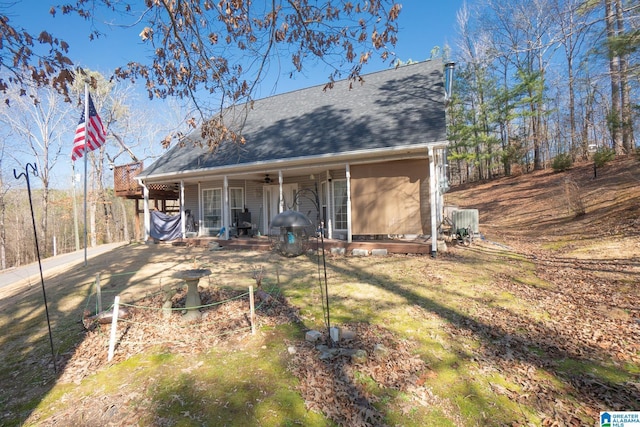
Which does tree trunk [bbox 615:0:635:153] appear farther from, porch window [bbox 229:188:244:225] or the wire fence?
porch window [bbox 229:188:244:225]

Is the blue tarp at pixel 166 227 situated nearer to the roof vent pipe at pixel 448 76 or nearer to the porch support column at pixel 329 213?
the porch support column at pixel 329 213

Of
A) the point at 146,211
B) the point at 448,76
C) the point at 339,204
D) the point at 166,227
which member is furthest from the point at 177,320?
the point at 146,211

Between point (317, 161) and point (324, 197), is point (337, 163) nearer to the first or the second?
point (317, 161)

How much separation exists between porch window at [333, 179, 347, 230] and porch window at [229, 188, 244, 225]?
4742mm

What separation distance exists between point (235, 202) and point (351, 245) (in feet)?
21.1

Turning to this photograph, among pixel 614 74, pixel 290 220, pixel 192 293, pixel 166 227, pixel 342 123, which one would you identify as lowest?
pixel 192 293

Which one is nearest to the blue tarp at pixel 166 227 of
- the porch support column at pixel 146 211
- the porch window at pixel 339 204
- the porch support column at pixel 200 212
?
the porch support column at pixel 146 211

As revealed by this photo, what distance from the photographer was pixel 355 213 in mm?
9867

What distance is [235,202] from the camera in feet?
45.5

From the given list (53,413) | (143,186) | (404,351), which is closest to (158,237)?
(143,186)

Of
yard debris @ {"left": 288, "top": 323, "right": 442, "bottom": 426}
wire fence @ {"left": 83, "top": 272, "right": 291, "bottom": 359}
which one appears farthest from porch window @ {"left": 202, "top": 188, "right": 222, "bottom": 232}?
yard debris @ {"left": 288, "top": 323, "right": 442, "bottom": 426}

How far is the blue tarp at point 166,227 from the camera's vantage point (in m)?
13.9

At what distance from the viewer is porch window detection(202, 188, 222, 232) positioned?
14.1 m

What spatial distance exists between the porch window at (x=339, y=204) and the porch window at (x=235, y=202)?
4742mm
